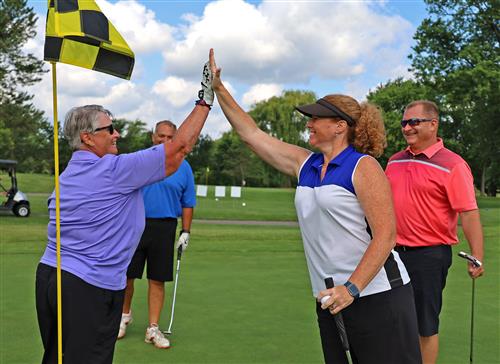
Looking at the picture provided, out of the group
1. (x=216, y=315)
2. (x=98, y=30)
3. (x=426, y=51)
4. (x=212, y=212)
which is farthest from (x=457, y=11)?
(x=98, y=30)

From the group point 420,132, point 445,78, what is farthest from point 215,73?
point 445,78

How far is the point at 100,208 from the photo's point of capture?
2.80 meters

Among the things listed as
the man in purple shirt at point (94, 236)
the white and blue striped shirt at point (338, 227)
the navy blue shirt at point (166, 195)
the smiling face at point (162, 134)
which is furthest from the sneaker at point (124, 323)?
the white and blue striped shirt at point (338, 227)

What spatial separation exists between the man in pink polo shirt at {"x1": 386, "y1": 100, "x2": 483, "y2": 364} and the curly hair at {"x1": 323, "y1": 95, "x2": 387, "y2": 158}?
117 cm

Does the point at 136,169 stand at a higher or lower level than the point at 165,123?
lower

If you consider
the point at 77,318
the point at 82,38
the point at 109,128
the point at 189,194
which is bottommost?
the point at 77,318

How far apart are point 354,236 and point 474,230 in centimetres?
166

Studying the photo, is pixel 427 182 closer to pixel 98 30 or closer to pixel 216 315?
pixel 98 30

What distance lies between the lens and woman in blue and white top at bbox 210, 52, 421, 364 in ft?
8.38

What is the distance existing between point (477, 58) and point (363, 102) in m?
27.9

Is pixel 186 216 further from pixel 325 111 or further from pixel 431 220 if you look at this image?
pixel 325 111

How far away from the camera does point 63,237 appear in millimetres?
2865

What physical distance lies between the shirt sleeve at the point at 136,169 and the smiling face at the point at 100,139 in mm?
226

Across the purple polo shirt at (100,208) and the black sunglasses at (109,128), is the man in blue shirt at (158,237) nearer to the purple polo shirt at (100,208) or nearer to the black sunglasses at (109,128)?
the black sunglasses at (109,128)
